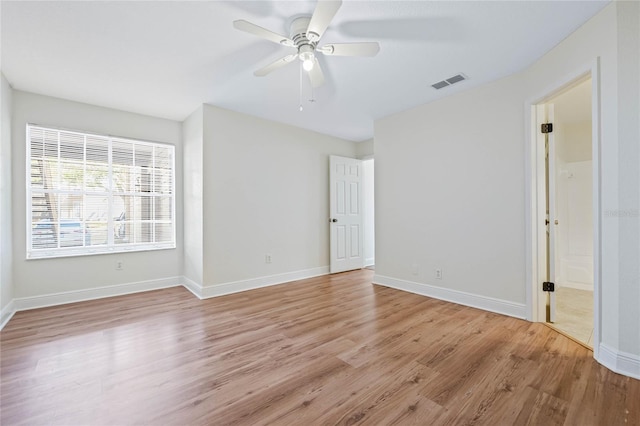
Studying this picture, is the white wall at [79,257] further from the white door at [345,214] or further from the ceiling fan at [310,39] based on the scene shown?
the ceiling fan at [310,39]

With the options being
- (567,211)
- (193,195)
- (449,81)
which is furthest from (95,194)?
(567,211)

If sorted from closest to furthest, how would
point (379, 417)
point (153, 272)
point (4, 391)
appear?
point (379, 417) < point (4, 391) < point (153, 272)

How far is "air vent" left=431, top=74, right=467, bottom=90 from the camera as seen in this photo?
120 inches

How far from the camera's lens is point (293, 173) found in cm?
477

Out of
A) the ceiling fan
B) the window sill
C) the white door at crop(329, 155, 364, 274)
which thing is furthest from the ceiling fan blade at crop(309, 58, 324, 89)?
the window sill

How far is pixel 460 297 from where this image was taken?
11.1 ft

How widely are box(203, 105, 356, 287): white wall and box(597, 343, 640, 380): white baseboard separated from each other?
3.68 m

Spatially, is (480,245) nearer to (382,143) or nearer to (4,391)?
(382,143)

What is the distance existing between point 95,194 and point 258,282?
2.55 meters

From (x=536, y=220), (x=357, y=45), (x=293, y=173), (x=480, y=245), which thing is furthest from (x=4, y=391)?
(x=536, y=220)

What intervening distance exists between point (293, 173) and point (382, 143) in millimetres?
1554

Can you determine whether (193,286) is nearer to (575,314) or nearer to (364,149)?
(364,149)

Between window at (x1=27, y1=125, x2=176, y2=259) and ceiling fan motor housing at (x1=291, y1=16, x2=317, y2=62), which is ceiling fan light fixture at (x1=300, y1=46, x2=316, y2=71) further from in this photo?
window at (x1=27, y1=125, x2=176, y2=259)

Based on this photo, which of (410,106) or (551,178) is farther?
(410,106)
